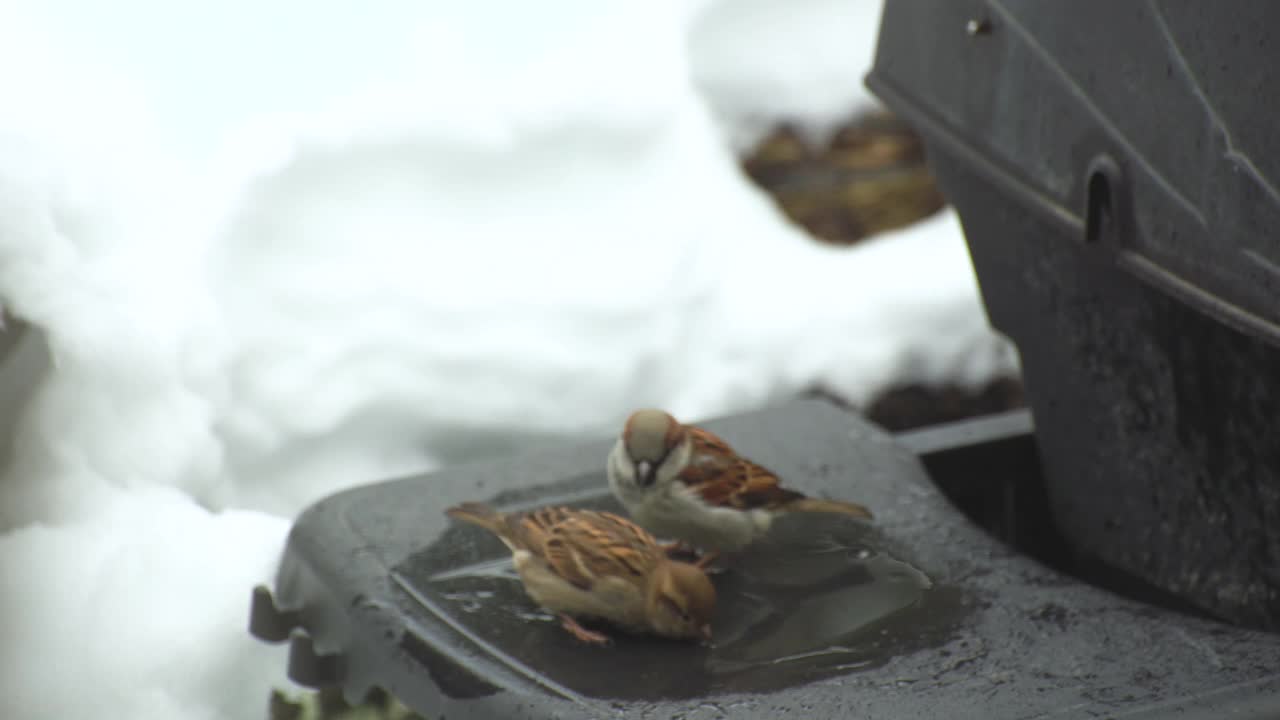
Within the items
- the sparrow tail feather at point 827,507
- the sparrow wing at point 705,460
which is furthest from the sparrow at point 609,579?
the sparrow tail feather at point 827,507

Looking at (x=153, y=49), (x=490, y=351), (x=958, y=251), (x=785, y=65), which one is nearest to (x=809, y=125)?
(x=785, y=65)

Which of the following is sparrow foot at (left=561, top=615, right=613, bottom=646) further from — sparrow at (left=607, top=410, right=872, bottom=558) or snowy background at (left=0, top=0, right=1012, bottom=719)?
snowy background at (left=0, top=0, right=1012, bottom=719)

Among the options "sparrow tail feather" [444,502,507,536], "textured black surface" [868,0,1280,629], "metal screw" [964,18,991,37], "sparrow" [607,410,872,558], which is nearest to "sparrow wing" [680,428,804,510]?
"sparrow" [607,410,872,558]

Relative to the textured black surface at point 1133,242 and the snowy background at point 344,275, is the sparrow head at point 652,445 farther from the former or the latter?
the snowy background at point 344,275

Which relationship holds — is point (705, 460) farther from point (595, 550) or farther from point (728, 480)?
point (595, 550)

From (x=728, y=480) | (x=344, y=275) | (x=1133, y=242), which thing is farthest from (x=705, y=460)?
(x=344, y=275)

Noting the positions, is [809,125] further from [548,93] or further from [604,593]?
[604,593]
